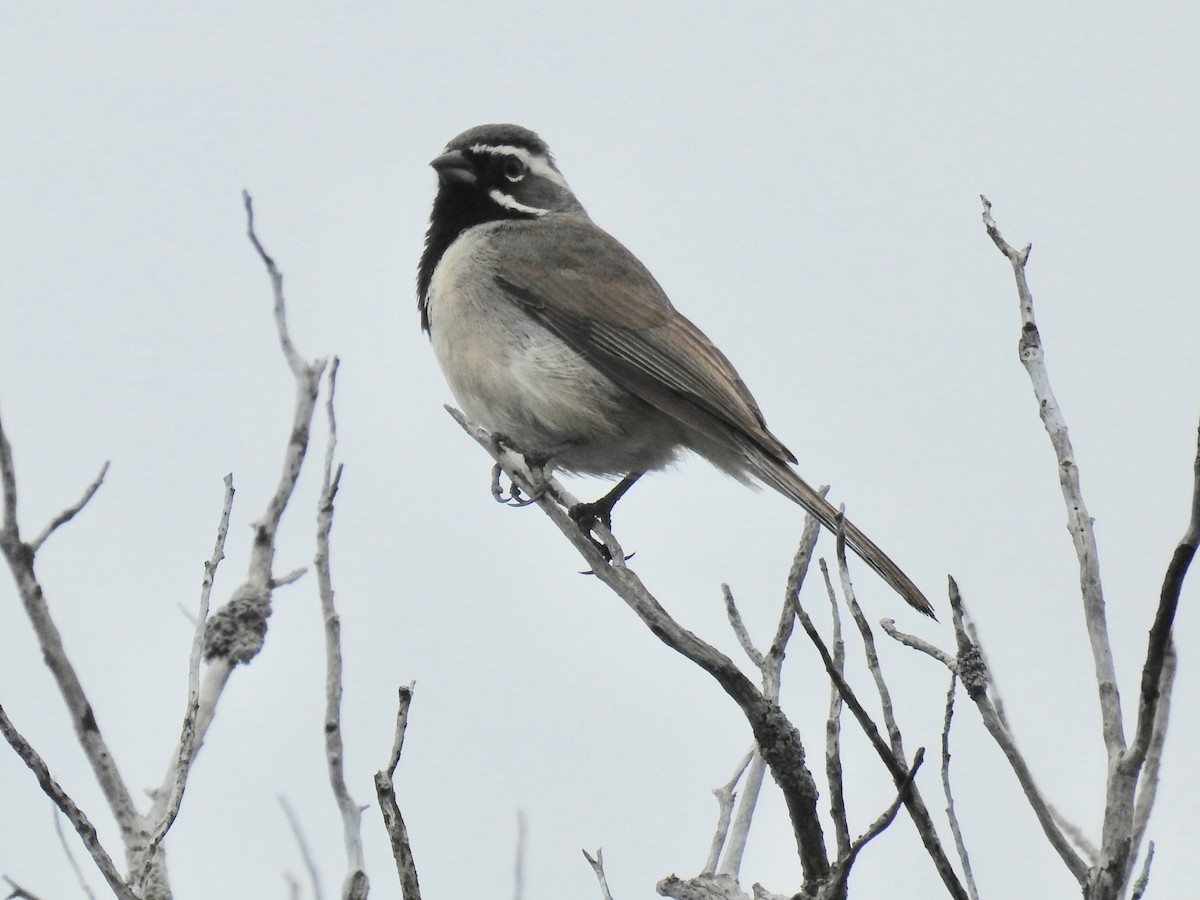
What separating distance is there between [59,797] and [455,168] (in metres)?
5.40

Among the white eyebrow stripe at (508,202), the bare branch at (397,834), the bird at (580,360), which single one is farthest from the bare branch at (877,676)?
the white eyebrow stripe at (508,202)

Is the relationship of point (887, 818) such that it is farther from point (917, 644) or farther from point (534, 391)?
point (534, 391)

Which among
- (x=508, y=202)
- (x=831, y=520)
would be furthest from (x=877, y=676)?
(x=508, y=202)

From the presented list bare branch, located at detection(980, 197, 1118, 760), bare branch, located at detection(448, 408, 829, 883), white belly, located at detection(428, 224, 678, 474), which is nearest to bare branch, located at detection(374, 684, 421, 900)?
bare branch, located at detection(448, 408, 829, 883)

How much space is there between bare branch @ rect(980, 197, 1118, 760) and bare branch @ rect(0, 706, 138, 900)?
225 cm

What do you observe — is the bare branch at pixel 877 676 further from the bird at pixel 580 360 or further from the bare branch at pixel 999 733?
the bird at pixel 580 360

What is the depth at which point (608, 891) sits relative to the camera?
436 cm

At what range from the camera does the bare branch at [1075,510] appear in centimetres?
354

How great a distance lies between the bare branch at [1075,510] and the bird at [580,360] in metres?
2.30

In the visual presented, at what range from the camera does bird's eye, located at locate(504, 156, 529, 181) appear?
340 inches

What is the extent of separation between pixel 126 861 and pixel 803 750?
8.39 ft

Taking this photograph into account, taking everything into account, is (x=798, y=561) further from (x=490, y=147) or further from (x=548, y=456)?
(x=490, y=147)

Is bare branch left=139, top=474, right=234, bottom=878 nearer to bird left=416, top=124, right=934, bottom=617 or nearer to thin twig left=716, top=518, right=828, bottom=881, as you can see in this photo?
thin twig left=716, top=518, right=828, bottom=881

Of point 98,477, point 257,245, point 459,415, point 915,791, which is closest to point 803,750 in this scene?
point 915,791
